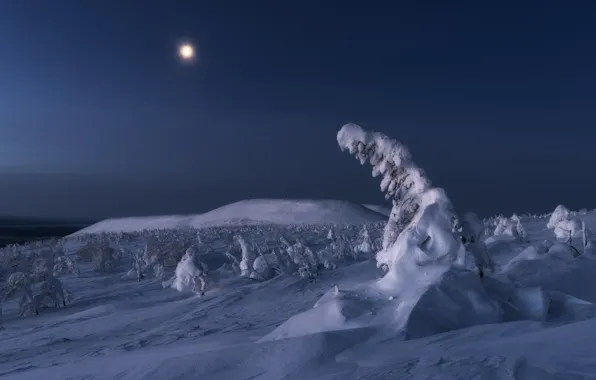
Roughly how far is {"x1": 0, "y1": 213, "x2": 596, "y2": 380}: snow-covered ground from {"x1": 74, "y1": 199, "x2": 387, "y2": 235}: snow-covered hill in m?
77.9

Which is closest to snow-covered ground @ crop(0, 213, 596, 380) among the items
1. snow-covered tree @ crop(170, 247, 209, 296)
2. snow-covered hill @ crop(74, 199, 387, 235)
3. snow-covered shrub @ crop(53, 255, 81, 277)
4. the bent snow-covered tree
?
snow-covered tree @ crop(170, 247, 209, 296)

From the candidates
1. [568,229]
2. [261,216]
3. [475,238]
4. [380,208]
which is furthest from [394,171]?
[380,208]

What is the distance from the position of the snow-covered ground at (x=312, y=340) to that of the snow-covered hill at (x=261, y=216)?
77.9 metres

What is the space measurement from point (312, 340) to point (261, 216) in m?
94.3

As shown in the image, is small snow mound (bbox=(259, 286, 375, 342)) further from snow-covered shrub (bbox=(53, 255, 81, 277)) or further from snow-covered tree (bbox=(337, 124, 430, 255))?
snow-covered shrub (bbox=(53, 255, 81, 277))

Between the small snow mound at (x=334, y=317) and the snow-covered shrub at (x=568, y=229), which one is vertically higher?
the small snow mound at (x=334, y=317)

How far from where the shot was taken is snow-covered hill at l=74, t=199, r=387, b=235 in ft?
313

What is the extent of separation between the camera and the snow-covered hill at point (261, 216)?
95.4 m

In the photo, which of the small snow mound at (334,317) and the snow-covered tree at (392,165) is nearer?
the small snow mound at (334,317)

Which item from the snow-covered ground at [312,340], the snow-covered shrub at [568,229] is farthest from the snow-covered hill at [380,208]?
the snow-covered ground at [312,340]

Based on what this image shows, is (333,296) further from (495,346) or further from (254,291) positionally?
(254,291)

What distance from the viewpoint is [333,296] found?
8.96m

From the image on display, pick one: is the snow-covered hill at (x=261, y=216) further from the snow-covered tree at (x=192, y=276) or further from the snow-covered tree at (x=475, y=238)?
the snow-covered tree at (x=475, y=238)

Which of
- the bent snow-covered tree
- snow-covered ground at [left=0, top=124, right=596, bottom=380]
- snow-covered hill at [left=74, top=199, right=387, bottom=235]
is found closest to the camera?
snow-covered ground at [left=0, top=124, right=596, bottom=380]
